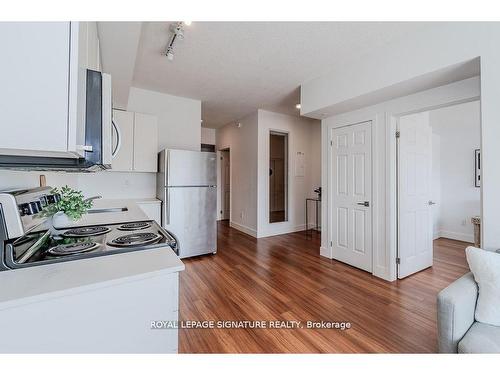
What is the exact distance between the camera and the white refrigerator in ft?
10.6

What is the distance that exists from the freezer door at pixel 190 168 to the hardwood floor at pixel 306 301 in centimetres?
114

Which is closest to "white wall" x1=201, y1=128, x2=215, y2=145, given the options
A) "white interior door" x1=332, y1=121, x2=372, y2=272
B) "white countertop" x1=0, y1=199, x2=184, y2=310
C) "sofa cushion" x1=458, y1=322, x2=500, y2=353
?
A: "white interior door" x1=332, y1=121, x2=372, y2=272

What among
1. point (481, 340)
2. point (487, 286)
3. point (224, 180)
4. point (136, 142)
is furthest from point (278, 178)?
point (481, 340)

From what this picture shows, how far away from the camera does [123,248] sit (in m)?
1.15

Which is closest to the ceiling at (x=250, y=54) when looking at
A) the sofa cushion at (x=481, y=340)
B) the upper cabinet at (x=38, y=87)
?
the upper cabinet at (x=38, y=87)

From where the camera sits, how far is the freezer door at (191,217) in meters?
3.25

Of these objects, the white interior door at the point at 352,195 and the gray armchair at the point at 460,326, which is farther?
the white interior door at the point at 352,195

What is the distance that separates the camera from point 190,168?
338 centimetres

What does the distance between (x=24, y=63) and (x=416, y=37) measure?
2.74m

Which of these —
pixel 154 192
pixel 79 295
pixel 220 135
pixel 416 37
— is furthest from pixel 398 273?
pixel 220 135

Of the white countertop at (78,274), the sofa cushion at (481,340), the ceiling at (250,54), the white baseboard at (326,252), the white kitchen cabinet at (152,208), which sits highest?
the ceiling at (250,54)

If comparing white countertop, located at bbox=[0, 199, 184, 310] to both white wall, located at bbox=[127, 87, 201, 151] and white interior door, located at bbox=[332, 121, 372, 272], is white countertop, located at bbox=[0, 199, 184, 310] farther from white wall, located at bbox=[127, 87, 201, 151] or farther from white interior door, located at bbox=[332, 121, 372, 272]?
white wall, located at bbox=[127, 87, 201, 151]

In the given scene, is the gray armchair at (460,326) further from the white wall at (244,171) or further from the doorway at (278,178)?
the doorway at (278,178)
